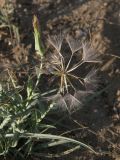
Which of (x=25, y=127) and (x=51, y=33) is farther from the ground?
(x=51, y=33)

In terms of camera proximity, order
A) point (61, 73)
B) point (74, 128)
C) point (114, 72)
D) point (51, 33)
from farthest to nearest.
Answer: point (51, 33) → point (114, 72) → point (74, 128) → point (61, 73)

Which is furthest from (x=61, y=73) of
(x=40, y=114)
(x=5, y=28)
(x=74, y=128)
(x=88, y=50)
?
(x=5, y=28)

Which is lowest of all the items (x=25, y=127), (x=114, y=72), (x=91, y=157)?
(x=91, y=157)

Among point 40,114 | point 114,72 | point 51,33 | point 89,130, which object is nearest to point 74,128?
point 89,130

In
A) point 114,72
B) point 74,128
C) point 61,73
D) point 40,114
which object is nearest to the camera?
point 61,73

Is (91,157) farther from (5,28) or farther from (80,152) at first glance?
(5,28)

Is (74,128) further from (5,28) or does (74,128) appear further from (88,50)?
(5,28)

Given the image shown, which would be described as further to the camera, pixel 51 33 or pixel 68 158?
pixel 51 33
